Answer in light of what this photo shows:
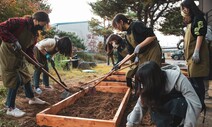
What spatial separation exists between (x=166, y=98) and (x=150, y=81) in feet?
1.04

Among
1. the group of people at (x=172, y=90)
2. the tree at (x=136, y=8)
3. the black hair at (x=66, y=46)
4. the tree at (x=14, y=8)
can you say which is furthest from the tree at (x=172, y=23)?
the group of people at (x=172, y=90)

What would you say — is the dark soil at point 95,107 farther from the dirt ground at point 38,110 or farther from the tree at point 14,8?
the tree at point 14,8

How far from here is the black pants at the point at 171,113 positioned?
1.83 meters

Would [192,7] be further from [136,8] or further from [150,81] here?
[136,8]

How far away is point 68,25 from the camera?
24.7 meters

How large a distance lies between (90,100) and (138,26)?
165 centimetres

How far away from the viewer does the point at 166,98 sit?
1.92 metres

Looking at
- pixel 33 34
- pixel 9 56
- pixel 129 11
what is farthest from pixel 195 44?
pixel 129 11

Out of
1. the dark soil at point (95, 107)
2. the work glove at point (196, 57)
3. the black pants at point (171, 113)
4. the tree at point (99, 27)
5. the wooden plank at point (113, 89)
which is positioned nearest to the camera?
the black pants at point (171, 113)

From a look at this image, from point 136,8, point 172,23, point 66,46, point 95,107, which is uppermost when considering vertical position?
point 136,8

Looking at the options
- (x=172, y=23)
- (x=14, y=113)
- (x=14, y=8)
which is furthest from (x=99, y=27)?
(x=14, y=113)

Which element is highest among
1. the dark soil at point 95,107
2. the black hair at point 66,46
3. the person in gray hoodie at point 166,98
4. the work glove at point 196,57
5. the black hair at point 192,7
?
the black hair at point 192,7

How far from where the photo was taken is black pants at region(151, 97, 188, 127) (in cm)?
183

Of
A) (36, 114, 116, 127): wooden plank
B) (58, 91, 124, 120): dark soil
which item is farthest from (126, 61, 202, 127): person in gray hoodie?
(58, 91, 124, 120): dark soil
